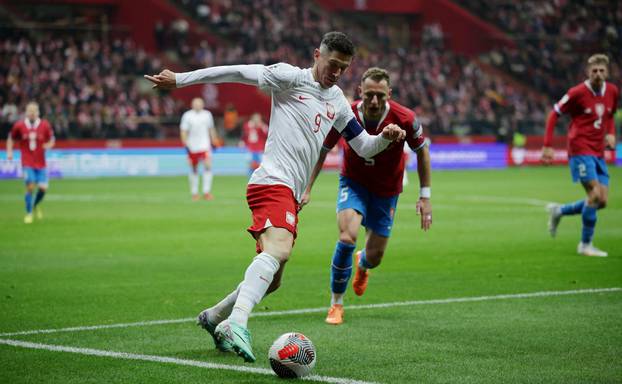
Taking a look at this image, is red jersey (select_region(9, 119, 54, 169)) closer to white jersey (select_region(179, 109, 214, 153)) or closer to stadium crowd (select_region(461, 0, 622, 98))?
white jersey (select_region(179, 109, 214, 153))

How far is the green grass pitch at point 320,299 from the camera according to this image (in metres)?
6.97

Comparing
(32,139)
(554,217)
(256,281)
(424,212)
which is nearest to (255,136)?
(32,139)

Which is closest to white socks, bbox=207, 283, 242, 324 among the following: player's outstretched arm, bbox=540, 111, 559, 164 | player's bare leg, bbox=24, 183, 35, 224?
player's outstretched arm, bbox=540, 111, 559, 164

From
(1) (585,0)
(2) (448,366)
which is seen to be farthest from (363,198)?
(1) (585,0)

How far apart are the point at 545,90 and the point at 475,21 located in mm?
6123

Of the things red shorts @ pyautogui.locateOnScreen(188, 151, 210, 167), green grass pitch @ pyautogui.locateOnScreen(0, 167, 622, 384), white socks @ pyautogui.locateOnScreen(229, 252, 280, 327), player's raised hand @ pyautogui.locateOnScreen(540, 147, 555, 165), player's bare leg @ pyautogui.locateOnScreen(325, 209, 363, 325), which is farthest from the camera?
red shorts @ pyautogui.locateOnScreen(188, 151, 210, 167)

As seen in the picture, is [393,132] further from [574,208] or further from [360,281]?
[574,208]

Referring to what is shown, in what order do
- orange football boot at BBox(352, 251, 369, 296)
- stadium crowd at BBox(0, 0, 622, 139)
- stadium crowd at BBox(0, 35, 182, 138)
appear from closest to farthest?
orange football boot at BBox(352, 251, 369, 296) → stadium crowd at BBox(0, 35, 182, 138) → stadium crowd at BBox(0, 0, 622, 139)

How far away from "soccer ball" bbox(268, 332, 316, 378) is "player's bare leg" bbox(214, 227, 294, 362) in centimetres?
21

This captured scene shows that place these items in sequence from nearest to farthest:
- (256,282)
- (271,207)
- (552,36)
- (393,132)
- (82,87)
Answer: (256,282), (271,207), (393,132), (82,87), (552,36)

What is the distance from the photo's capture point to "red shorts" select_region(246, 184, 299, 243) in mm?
6996

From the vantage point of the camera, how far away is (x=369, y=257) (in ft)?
31.9

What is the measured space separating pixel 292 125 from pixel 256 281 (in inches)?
48.9

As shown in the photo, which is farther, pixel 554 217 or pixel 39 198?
pixel 39 198
